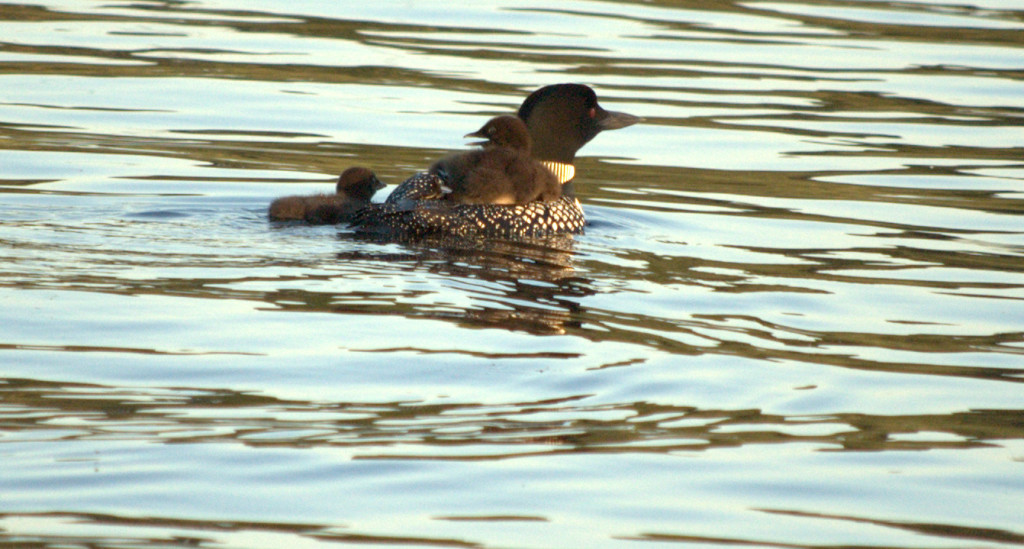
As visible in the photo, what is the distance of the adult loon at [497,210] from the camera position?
6.50 metres

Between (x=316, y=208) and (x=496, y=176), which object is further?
(x=316, y=208)

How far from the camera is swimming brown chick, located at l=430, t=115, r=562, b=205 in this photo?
6.55m

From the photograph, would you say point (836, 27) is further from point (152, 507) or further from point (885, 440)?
point (152, 507)

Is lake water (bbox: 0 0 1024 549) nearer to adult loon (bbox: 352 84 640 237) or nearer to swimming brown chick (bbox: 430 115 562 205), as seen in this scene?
adult loon (bbox: 352 84 640 237)

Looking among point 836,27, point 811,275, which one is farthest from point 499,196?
point 836,27

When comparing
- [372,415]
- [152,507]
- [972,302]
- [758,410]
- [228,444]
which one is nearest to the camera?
[152,507]

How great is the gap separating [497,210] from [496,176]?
0.15m

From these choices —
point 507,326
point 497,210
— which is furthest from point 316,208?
point 507,326

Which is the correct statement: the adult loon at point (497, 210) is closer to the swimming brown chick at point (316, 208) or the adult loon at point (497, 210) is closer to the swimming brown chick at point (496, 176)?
the swimming brown chick at point (496, 176)

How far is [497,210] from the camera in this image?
6.62m

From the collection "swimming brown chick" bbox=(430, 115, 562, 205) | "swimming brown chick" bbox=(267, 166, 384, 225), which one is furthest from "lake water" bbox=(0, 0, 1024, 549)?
"swimming brown chick" bbox=(430, 115, 562, 205)

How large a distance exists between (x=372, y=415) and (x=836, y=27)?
11.3m

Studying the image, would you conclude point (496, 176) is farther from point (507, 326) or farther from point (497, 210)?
point (507, 326)

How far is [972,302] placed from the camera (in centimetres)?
579
